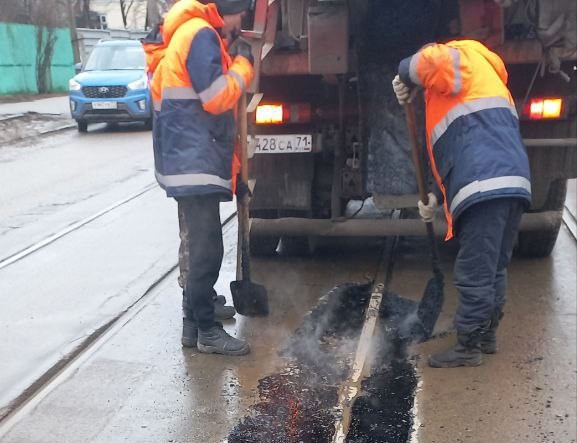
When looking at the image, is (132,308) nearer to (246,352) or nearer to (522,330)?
(246,352)

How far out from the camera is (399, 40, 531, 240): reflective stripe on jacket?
3.70 meters

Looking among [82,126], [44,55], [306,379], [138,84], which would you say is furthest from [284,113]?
[44,55]

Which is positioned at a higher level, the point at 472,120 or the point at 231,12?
the point at 231,12

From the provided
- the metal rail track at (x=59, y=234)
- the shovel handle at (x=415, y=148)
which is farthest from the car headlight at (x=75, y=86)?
the shovel handle at (x=415, y=148)

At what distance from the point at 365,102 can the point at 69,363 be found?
2.49m

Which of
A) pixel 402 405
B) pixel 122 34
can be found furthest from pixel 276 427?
pixel 122 34

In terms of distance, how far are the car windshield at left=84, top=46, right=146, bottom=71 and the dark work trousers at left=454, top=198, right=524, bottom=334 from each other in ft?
41.4

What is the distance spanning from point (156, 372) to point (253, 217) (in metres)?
1.75

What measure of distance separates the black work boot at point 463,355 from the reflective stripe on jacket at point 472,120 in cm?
71

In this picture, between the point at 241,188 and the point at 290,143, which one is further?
the point at 290,143

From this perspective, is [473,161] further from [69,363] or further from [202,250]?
[69,363]

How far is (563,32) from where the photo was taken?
171 inches

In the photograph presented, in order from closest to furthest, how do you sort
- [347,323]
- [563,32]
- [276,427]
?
[276,427] < [563,32] < [347,323]

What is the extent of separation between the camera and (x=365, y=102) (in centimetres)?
493
